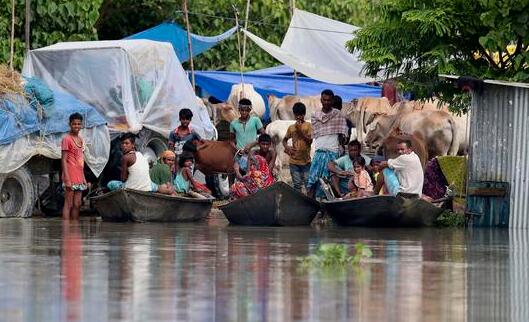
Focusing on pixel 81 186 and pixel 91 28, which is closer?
pixel 81 186

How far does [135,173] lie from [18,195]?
7.78ft

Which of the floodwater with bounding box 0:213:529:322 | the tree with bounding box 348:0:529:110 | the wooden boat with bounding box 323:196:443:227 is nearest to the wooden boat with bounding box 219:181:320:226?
the wooden boat with bounding box 323:196:443:227

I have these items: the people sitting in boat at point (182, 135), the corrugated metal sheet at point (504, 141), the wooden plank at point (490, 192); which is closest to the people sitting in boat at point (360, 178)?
the corrugated metal sheet at point (504, 141)

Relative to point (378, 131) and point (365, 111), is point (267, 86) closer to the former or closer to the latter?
point (365, 111)

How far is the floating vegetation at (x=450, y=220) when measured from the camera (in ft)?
64.6

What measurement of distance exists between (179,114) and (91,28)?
6643mm

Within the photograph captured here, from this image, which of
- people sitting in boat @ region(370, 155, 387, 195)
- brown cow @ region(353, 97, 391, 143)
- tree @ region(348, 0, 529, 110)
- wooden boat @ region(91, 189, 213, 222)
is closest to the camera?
tree @ region(348, 0, 529, 110)

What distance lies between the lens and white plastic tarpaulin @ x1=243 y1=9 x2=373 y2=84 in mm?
25906

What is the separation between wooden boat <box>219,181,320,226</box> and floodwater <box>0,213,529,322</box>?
2.45 m

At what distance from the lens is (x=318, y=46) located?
89.8 feet

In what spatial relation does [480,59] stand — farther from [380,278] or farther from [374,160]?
[380,278]

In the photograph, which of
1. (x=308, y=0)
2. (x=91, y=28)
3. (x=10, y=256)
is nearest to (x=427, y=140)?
(x=91, y=28)

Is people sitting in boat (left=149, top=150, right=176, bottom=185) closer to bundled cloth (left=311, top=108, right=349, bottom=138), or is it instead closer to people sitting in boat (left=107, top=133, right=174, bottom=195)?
people sitting in boat (left=107, top=133, right=174, bottom=195)

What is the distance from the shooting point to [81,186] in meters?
21.5
